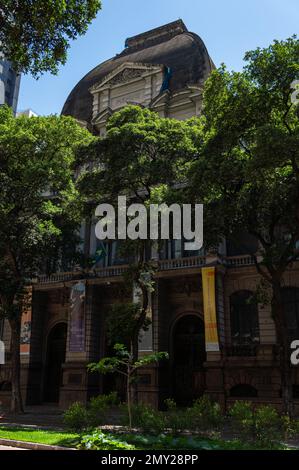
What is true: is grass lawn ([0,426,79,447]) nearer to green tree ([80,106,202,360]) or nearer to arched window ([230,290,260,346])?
green tree ([80,106,202,360])

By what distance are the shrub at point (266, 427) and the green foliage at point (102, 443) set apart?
3551mm

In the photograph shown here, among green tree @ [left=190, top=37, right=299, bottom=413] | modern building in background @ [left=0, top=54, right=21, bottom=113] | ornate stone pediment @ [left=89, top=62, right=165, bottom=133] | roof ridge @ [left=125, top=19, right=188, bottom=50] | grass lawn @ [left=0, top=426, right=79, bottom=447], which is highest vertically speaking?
modern building in background @ [left=0, top=54, right=21, bottom=113]

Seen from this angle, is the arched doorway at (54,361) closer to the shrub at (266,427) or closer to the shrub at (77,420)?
the shrub at (77,420)

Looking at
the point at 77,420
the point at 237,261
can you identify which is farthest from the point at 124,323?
the point at 237,261

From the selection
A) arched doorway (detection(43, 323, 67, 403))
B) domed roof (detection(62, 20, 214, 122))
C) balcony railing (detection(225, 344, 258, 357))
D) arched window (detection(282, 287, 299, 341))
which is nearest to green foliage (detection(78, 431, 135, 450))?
balcony railing (detection(225, 344, 258, 357))

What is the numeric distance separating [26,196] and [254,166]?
12.1 meters

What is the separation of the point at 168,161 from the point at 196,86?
11183 millimetres

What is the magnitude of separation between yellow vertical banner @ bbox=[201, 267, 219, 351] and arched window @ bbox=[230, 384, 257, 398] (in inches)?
89.2

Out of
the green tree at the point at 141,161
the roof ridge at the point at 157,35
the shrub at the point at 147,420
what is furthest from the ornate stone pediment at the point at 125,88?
the shrub at the point at 147,420

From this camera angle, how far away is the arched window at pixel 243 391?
22875mm

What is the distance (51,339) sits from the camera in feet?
100

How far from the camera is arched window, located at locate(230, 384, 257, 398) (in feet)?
75.0
